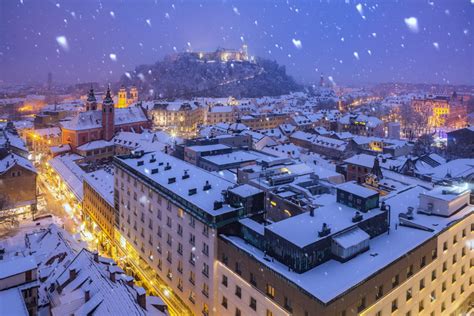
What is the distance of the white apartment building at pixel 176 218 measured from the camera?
73.6 feet

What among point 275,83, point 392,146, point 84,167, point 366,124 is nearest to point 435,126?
point 366,124

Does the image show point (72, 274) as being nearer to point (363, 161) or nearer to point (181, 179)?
point (181, 179)

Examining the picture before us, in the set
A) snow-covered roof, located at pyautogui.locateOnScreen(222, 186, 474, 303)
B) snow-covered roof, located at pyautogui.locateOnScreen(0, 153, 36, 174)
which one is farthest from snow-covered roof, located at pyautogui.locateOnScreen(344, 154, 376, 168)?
snow-covered roof, located at pyautogui.locateOnScreen(0, 153, 36, 174)

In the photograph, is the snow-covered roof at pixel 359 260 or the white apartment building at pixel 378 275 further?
the white apartment building at pixel 378 275

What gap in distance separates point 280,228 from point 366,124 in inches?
3058

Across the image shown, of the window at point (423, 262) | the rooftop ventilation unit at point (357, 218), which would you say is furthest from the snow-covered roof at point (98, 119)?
the window at point (423, 262)

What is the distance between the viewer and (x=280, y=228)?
19.0 meters

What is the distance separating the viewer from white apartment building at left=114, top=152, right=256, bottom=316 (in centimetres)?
2244

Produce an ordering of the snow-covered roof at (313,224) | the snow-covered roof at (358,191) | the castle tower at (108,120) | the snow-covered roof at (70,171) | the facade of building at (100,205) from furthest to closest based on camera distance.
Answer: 1. the castle tower at (108,120)
2. the snow-covered roof at (70,171)
3. the facade of building at (100,205)
4. the snow-covered roof at (358,191)
5. the snow-covered roof at (313,224)

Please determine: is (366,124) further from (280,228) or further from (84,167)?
(280,228)

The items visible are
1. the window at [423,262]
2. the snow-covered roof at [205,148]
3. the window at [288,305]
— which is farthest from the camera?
the snow-covered roof at [205,148]

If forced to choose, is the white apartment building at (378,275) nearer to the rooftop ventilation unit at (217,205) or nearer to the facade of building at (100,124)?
the rooftop ventilation unit at (217,205)

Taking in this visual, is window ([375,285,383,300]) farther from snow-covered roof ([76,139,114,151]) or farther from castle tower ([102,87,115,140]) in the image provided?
castle tower ([102,87,115,140])

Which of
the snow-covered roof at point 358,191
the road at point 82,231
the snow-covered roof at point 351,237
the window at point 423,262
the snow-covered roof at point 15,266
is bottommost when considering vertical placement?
the road at point 82,231
